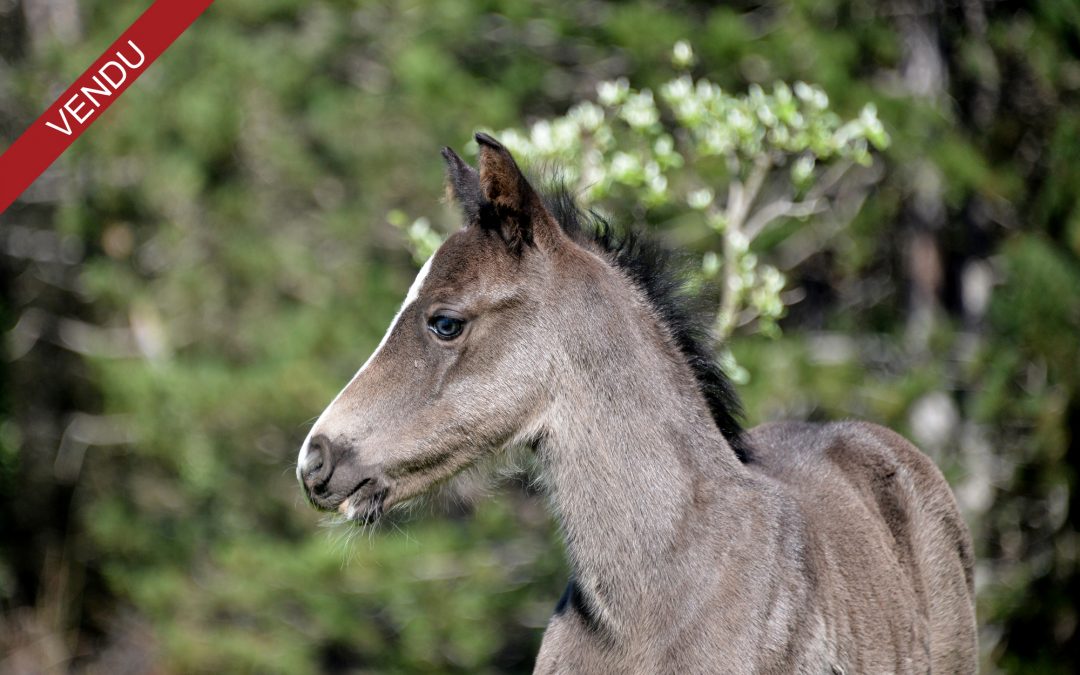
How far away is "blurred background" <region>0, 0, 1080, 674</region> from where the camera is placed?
29.9 ft

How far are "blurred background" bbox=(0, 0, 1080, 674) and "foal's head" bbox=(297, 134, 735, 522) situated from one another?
3.13 m

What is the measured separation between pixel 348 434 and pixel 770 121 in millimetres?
2842

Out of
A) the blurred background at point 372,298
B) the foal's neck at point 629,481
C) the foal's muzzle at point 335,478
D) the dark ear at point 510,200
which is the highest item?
the dark ear at point 510,200

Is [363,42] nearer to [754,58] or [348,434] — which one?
[754,58]

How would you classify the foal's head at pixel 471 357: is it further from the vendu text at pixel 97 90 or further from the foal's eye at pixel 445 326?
the vendu text at pixel 97 90

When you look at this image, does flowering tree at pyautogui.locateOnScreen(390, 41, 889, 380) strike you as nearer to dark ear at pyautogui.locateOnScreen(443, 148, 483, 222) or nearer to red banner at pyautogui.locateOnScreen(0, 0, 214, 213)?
dark ear at pyautogui.locateOnScreen(443, 148, 483, 222)

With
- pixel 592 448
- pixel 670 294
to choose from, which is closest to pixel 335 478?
pixel 592 448

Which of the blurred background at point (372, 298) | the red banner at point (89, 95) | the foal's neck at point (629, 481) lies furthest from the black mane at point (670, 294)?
the red banner at point (89, 95)

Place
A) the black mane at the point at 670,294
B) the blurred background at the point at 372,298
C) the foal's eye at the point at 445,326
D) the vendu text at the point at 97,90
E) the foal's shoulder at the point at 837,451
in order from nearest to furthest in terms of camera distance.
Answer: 1. the foal's eye at the point at 445,326
2. the black mane at the point at 670,294
3. the foal's shoulder at the point at 837,451
4. the vendu text at the point at 97,90
5. the blurred background at the point at 372,298

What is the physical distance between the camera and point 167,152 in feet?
42.2

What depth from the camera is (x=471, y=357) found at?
12.5 feet

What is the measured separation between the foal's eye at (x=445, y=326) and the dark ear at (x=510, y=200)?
0.30 meters

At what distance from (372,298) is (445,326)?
7.41 m

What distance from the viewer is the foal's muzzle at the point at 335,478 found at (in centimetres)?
367
